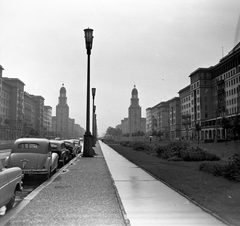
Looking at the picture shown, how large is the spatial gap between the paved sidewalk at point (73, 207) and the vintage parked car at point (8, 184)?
0.40 metres

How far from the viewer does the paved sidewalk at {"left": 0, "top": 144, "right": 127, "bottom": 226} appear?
616 centimetres

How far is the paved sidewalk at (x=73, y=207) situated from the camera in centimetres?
616

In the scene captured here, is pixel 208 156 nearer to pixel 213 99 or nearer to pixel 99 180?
pixel 99 180

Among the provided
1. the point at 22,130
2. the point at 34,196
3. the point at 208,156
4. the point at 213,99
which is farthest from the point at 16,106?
the point at 34,196

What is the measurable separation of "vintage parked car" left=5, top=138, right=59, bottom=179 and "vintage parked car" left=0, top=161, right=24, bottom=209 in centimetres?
449

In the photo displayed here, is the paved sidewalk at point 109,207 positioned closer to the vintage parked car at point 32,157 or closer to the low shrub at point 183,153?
the vintage parked car at point 32,157

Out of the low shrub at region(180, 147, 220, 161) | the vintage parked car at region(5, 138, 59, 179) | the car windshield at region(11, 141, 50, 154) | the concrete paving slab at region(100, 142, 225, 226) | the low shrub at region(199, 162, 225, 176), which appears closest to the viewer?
the concrete paving slab at region(100, 142, 225, 226)

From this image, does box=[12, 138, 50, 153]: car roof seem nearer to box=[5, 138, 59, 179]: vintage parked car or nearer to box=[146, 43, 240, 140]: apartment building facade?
box=[5, 138, 59, 179]: vintage parked car

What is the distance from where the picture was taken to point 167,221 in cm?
615

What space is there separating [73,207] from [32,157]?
5.94m

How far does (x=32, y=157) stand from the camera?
12820 millimetres

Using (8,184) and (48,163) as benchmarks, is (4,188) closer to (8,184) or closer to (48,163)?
(8,184)

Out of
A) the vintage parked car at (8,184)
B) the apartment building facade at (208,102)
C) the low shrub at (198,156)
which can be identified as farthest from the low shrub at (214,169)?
the apartment building facade at (208,102)

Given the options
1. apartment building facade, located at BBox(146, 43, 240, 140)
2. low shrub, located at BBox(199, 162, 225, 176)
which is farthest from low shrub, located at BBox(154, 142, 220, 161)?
apartment building facade, located at BBox(146, 43, 240, 140)
